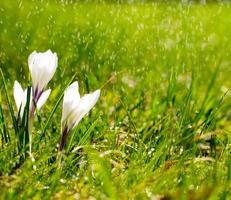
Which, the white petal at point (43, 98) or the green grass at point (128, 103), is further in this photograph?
the white petal at point (43, 98)

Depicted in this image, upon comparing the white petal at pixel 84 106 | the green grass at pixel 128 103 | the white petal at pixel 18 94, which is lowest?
the green grass at pixel 128 103

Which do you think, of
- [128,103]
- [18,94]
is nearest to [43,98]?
[18,94]

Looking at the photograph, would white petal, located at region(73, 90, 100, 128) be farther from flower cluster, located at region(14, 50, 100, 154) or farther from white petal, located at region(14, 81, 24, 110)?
white petal, located at region(14, 81, 24, 110)

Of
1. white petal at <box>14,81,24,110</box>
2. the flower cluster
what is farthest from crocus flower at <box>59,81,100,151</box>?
white petal at <box>14,81,24,110</box>

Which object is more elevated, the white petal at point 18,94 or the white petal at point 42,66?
the white petal at point 42,66

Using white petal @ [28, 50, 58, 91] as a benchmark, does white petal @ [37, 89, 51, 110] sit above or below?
below

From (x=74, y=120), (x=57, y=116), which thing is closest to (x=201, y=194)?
(x=74, y=120)

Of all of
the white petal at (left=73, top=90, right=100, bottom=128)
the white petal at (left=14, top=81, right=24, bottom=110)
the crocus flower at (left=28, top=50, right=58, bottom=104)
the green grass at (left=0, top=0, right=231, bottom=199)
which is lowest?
the green grass at (left=0, top=0, right=231, bottom=199)

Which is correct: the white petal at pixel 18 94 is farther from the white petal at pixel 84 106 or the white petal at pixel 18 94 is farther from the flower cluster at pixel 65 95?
the white petal at pixel 84 106

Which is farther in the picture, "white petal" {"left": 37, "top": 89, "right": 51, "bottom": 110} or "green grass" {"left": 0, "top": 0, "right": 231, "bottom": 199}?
"white petal" {"left": 37, "top": 89, "right": 51, "bottom": 110}

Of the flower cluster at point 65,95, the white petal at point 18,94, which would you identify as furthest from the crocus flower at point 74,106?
Answer: the white petal at point 18,94
